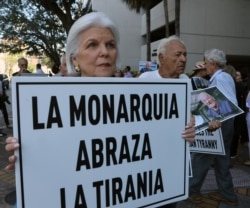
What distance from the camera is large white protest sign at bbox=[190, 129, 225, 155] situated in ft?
12.1

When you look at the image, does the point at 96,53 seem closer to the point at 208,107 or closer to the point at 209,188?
the point at 208,107

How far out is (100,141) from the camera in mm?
1351

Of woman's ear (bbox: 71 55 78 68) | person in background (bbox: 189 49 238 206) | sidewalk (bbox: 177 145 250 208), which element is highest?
woman's ear (bbox: 71 55 78 68)

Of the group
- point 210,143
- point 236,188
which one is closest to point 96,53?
point 210,143

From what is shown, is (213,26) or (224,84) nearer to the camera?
(224,84)

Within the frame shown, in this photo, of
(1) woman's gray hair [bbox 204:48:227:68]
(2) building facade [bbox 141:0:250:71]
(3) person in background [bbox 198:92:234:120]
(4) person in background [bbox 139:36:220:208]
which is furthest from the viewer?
(2) building facade [bbox 141:0:250:71]

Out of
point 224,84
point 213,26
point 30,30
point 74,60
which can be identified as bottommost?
point 224,84

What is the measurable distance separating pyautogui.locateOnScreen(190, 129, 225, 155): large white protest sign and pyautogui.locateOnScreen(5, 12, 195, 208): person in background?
2.17 metres

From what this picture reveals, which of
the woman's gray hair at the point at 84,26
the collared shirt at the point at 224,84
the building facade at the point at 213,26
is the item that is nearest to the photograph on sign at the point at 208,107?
the woman's gray hair at the point at 84,26

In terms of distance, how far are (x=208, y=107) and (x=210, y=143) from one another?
56.2 inches

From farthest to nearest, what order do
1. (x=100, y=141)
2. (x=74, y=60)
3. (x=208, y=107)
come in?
(x=208, y=107), (x=74, y=60), (x=100, y=141)

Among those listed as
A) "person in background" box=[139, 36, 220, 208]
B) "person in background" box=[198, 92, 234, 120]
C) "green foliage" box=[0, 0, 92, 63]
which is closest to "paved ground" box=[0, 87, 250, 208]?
"person in background" box=[198, 92, 234, 120]

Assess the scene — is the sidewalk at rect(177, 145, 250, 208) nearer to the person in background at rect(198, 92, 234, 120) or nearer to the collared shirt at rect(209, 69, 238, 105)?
the collared shirt at rect(209, 69, 238, 105)

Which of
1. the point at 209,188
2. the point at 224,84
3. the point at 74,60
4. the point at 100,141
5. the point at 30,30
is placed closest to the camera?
the point at 100,141
